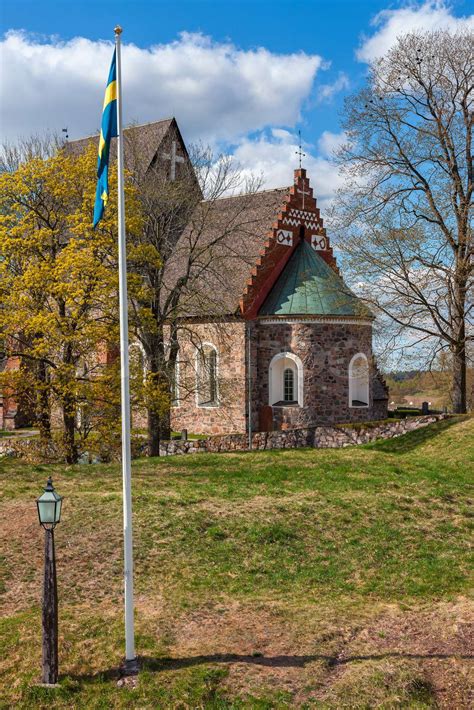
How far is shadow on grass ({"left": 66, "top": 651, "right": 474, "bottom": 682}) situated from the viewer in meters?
9.48

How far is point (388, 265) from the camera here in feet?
83.8

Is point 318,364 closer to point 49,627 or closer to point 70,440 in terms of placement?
point 70,440

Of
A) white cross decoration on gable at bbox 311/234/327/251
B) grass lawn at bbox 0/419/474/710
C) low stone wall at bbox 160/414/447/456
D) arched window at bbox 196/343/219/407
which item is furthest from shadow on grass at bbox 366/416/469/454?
white cross decoration on gable at bbox 311/234/327/251

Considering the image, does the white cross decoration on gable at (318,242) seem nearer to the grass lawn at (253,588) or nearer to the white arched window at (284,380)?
the white arched window at (284,380)

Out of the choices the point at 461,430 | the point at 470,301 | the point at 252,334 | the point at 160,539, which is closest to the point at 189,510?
the point at 160,539

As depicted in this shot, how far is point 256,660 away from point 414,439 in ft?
54.8

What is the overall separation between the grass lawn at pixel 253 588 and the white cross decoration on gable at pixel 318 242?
53.1ft

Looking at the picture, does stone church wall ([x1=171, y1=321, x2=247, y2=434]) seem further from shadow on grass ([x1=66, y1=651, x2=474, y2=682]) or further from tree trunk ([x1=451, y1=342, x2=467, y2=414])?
shadow on grass ([x1=66, y1=651, x2=474, y2=682])

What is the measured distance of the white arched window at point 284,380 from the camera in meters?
31.1

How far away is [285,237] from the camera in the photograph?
32.8 meters

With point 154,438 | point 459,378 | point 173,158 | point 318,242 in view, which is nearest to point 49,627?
point 154,438

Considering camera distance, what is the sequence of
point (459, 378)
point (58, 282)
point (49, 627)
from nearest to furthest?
point (49, 627)
point (58, 282)
point (459, 378)

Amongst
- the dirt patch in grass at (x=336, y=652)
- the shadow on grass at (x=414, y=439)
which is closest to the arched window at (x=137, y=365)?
the shadow on grass at (x=414, y=439)

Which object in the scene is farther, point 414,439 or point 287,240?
point 287,240
